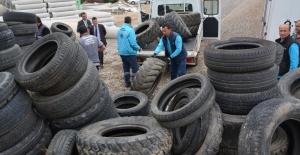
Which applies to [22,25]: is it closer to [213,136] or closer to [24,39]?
[24,39]

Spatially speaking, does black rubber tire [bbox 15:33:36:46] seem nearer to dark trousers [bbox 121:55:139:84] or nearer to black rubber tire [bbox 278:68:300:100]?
dark trousers [bbox 121:55:139:84]

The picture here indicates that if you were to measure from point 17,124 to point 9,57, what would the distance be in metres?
1.49

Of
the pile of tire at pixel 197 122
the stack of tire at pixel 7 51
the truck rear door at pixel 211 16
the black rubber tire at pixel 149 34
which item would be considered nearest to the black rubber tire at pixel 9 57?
the stack of tire at pixel 7 51

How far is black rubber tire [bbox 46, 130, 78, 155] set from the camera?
10.8ft

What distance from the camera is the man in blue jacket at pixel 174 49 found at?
650 cm

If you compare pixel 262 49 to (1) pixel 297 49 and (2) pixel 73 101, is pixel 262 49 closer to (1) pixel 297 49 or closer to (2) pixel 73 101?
(1) pixel 297 49

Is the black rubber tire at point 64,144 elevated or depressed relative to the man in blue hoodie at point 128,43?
depressed

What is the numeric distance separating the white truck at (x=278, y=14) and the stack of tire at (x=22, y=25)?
651 centimetres

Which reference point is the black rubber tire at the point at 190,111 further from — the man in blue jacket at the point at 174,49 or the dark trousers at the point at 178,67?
the dark trousers at the point at 178,67

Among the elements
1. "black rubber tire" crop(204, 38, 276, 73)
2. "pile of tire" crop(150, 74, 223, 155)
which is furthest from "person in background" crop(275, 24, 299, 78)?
"pile of tire" crop(150, 74, 223, 155)

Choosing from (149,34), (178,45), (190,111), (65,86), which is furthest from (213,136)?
(149,34)

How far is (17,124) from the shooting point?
3.45 meters

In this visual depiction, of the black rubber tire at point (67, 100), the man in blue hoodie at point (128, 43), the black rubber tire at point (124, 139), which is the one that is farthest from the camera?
the man in blue hoodie at point (128, 43)

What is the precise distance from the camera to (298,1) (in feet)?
25.8
